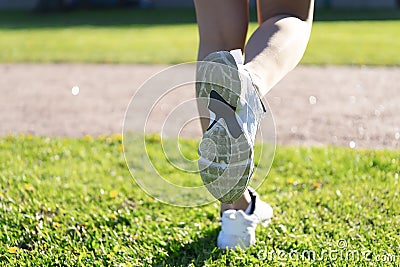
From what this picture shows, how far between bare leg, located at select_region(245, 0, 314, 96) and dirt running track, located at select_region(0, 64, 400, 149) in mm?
1735

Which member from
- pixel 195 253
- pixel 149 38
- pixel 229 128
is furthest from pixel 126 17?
pixel 229 128

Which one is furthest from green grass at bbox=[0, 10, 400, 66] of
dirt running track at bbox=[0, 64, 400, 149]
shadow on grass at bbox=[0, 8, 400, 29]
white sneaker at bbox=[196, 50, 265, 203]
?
white sneaker at bbox=[196, 50, 265, 203]

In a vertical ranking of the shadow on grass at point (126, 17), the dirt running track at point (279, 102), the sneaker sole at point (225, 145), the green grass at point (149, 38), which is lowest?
the shadow on grass at point (126, 17)

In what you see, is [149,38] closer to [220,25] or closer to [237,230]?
[220,25]

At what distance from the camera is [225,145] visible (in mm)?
1958

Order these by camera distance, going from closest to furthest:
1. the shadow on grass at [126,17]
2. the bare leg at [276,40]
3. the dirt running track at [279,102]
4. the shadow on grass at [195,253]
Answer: the bare leg at [276,40] < the shadow on grass at [195,253] < the dirt running track at [279,102] < the shadow on grass at [126,17]

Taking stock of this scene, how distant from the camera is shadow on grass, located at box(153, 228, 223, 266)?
2.36 m

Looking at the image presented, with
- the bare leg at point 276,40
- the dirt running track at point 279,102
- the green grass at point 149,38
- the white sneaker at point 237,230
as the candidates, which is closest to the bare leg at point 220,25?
the bare leg at point 276,40

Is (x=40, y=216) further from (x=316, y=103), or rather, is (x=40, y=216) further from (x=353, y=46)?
(x=353, y=46)

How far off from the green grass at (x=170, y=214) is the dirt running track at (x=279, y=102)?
639 mm

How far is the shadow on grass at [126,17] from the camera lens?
46.2 feet

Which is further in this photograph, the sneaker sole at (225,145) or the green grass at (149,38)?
the green grass at (149,38)

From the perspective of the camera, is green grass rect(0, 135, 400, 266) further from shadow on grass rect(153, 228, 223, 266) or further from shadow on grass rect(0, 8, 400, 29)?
shadow on grass rect(0, 8, 400, 29)

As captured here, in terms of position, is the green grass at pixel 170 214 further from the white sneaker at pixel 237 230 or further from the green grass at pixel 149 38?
the green grass at pixel 149 38
